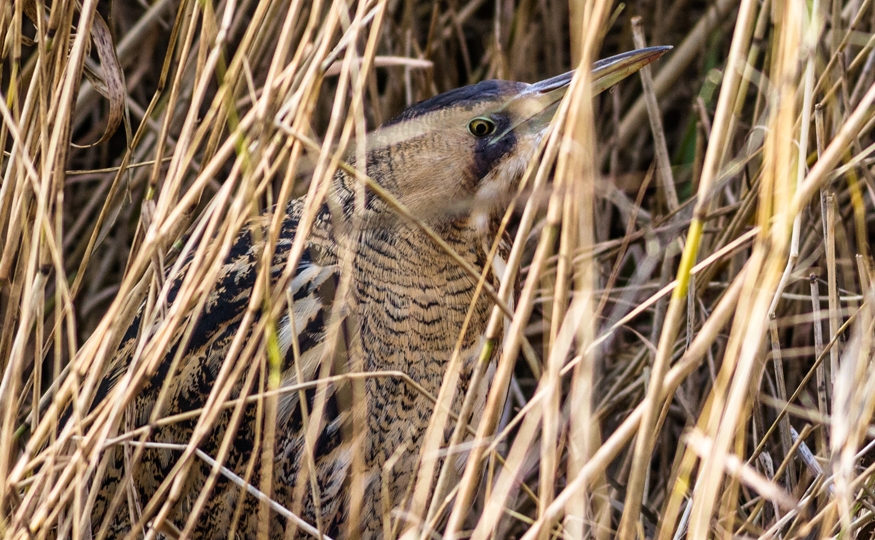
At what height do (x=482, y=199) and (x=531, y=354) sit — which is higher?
(x=482, y=199)

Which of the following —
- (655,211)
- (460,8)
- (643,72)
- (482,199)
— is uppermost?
(460,8)

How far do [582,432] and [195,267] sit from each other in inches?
17.1

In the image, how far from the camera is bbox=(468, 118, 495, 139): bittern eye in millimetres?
Answer: 1658

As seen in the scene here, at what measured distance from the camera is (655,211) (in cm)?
230

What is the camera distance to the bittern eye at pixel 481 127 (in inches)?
65.3

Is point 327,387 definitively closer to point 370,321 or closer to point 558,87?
point 370,321

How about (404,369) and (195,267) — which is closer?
(195,267)

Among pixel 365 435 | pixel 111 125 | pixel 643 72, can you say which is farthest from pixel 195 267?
pixel 643 72

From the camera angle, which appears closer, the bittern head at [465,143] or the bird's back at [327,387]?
the bird's back at [327,387]

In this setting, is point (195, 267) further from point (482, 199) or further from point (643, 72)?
point (643, 72)

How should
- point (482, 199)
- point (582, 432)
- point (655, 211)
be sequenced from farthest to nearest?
point (655, 211) < point (482, 199) < point (582, 432)

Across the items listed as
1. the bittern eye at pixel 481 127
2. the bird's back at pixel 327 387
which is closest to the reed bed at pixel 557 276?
the bird's back at pixel 327 387

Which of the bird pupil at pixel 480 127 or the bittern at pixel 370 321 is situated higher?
the bird pupil at pixel 480 127

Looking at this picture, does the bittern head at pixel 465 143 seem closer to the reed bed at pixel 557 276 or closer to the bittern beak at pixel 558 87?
the bittern beak at pixel 558 87
